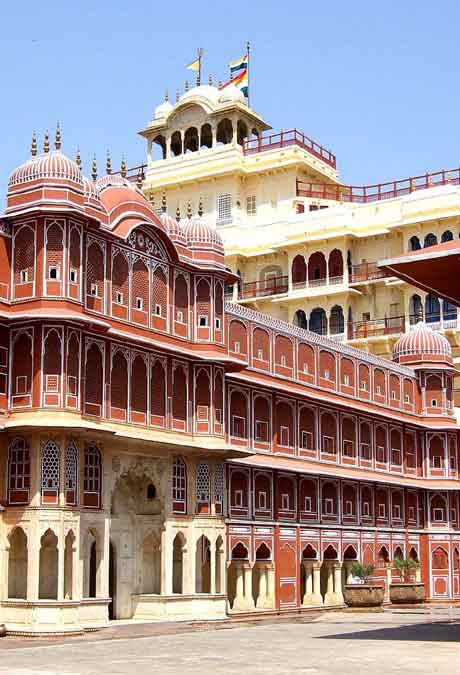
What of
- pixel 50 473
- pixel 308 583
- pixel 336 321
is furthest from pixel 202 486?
pixel 336 321

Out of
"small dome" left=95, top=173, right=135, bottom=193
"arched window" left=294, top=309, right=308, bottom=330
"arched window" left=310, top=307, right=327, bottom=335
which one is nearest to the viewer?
"small dome" left=95, top=173, right=135, bottom=193

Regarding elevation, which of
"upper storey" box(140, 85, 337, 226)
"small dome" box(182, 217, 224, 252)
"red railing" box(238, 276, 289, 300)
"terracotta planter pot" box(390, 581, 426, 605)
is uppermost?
"upper storey" box(140, 85, 337, 226)

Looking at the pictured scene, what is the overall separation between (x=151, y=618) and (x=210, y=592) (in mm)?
2612

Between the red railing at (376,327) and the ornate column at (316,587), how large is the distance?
18043 millimetres

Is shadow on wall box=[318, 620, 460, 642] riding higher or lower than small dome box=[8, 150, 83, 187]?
lower

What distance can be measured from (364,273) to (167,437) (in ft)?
91.4

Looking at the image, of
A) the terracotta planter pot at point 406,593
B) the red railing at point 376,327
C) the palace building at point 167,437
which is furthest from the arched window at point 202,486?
the red railing at point 376,327

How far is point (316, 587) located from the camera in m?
44.2

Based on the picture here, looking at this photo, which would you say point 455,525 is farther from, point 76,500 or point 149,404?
point 76,500

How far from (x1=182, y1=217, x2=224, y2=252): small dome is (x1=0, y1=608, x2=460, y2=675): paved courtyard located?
40.3ft

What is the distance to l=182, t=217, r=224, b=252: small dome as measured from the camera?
3722cm

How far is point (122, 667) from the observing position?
19.8 meters

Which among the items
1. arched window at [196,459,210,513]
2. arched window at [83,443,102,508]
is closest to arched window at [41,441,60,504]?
arched window at [83,443,102,508]

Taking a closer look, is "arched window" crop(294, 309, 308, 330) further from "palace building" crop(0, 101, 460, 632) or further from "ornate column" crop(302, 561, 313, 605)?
"ornate column" crop(302, 561, 313, 605)
